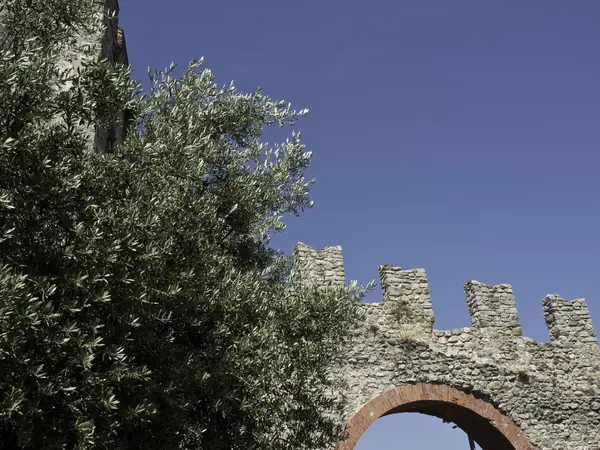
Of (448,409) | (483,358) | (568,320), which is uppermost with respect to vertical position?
(568,320)

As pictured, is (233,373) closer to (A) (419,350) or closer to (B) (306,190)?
(B) (306,190)

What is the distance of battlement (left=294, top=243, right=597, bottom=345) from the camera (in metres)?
14.6

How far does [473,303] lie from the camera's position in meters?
15.2

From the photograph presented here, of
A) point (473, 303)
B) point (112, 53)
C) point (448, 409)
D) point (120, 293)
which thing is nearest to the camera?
point (120, 293)

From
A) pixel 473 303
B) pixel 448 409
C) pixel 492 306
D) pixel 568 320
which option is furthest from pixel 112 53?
pixel 568 320

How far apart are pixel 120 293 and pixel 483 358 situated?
10721mm

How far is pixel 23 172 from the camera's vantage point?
5.85 meters

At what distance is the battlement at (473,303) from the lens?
1459 cm

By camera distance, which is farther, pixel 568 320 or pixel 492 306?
pixel 568 320

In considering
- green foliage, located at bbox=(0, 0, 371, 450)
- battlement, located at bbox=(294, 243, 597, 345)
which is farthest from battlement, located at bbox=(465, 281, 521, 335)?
green foliage, located at bbox=(0, 0, 371, 450)

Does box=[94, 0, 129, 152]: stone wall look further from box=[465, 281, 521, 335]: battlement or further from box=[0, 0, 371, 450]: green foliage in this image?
box=[465, 281, 521, 335]: battlement

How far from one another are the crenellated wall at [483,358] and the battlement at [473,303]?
24 mm

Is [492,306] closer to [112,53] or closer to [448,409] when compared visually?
[448,409]

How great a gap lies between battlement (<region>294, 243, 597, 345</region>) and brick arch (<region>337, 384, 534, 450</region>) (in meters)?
1.52
